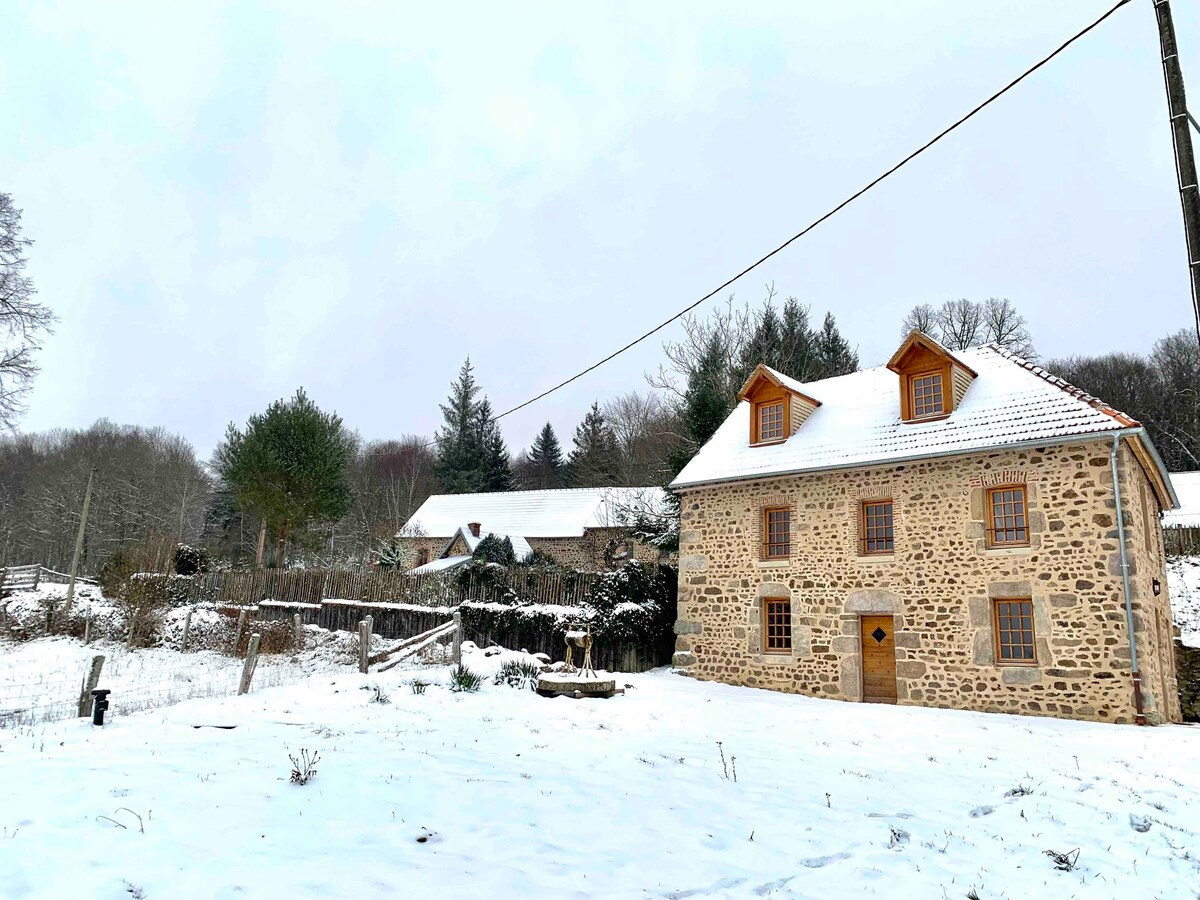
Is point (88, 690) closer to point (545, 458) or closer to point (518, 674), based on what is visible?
point (518, 674)

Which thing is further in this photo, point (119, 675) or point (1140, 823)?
point (119, 675)

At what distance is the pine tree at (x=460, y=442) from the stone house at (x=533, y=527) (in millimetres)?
10241

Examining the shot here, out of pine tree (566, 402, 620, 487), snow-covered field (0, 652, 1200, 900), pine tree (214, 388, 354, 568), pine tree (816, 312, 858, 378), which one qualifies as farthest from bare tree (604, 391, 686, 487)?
snow-covered field (0, 652, 1200, 900)

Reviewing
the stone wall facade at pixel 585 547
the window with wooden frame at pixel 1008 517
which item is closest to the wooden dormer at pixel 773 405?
the window with wooden frame at pixel 1008 517

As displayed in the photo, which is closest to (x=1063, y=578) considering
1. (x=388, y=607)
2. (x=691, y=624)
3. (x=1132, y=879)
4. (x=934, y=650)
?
(x=934, y=650)

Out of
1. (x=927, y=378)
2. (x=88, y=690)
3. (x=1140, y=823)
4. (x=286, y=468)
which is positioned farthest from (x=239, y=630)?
A: (x=1140, y=823)

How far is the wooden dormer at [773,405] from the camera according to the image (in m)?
16.6

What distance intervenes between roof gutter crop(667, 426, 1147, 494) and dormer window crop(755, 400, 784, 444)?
1388mm

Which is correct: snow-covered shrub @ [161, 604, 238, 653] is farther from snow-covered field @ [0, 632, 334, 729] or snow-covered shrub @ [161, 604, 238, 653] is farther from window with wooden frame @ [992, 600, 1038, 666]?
window with wooden frame @ [992, 600, 1038, 666]

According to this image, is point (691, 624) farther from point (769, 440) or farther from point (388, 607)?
point (388, 607)

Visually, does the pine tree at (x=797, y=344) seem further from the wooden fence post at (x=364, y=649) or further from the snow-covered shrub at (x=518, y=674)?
the wooden fence post at (x=364, y=649)

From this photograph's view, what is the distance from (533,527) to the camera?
35.4m

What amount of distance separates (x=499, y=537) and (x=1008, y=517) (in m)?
23.0

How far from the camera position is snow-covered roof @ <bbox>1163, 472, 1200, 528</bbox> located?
23.4 m
